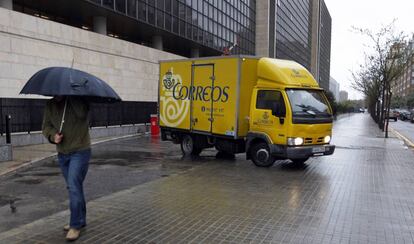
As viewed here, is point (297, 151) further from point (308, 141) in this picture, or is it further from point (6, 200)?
point (6, 200)

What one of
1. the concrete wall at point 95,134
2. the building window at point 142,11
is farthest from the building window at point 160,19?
the concrete wall at point 95,134

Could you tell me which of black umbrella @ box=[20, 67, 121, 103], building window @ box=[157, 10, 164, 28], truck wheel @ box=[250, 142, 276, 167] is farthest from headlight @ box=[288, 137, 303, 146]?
building window @ box=[157, 10, 164, 28]

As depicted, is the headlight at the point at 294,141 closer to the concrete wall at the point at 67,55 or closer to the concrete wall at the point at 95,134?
the concrete wall at the point at 95,134

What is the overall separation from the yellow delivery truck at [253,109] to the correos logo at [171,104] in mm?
33

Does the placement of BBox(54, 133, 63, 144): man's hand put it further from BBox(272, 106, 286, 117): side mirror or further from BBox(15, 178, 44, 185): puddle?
BBox(272, 106, 286, 117): side mirror

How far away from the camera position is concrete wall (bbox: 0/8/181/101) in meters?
15.6

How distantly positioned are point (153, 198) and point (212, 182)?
1.89m

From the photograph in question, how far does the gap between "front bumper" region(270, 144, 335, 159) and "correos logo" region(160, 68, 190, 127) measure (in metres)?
3.61

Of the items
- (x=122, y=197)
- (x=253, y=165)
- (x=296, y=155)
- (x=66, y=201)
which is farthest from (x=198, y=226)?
(x=253, y=165)

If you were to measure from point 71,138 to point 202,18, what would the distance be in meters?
31.3

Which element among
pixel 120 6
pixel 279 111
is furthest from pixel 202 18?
pixel 279 111

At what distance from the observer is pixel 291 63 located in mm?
11641

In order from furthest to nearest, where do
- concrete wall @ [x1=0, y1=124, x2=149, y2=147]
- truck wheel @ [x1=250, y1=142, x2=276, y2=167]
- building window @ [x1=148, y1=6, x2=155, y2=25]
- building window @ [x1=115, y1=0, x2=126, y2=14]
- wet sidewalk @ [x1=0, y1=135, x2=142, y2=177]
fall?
building window @ [x1=148, y1=6, x2=155, y2=25] → building window @ [x1=115, y1=0, x2=126, y2=14] → concrete wall @ [x1=0, y1=124, x2=149, y2=147] → truck wheel @ [x1=250, y1=142, x2=276, y2=167] → wet sidewalk @ [x1=0, y1=135, x2=142, y2=177]

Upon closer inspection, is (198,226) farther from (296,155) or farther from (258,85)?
(258,85)
